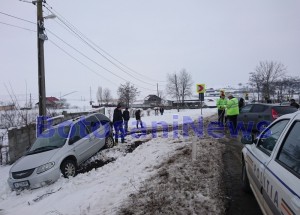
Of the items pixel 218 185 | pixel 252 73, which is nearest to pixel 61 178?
pixel 218 185

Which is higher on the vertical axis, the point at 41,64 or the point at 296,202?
the point at 41,64

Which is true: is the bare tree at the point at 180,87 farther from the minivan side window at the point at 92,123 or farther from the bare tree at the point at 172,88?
the minivan side window at the point at 92,123

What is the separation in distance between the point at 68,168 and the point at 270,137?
646 centimetres

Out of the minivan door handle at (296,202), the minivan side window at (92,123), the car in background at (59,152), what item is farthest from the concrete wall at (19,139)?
the minivan door handle at (296,202)

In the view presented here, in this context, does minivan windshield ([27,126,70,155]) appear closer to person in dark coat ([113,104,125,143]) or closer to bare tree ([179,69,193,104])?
person in dark coat ([113,104,125,143])

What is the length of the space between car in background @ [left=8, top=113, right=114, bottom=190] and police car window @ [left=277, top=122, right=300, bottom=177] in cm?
666

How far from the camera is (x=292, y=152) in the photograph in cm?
270

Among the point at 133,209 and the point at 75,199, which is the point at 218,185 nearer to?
the point at 133,209

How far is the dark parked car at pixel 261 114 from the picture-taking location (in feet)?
36.3

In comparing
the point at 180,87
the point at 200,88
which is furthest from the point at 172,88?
the point at 200,88

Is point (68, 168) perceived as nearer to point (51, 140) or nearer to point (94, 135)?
point (51, 140)

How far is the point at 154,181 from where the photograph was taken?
565cm

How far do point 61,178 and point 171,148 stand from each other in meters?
3.77

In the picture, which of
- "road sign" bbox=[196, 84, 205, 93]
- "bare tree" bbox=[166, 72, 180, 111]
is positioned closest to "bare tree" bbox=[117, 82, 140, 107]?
"bare tree" bbox=[166, 72, 180, 111]
